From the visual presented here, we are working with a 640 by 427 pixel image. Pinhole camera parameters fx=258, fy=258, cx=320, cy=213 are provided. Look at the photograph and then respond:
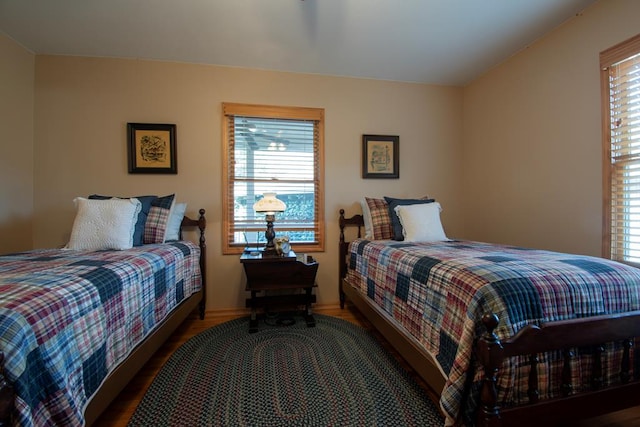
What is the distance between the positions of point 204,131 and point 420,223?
2.24 meters

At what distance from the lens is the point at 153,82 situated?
2.49 metres

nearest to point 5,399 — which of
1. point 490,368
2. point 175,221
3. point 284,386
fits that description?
point 284,386

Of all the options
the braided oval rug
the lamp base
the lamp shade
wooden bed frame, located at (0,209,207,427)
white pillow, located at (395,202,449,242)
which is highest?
the lamp shade

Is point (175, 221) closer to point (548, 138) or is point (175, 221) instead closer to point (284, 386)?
point (284, 386)

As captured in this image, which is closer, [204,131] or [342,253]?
[204,131]

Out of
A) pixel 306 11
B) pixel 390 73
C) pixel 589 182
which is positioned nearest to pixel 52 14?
pixel 306 11

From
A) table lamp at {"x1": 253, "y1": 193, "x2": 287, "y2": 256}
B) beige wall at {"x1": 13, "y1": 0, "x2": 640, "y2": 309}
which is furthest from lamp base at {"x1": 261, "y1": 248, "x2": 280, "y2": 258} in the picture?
beige wall at {"x1": 13, "y1": 0, "x2": 640, "y2": 309}

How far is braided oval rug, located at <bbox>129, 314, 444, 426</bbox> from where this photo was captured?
1235mm

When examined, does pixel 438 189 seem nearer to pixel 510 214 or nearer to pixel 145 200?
pixel 510 214

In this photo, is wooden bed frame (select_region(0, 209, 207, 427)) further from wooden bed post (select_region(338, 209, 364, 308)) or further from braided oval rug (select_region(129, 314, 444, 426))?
wooden bed post (select_region(338, 209, 364, 308))

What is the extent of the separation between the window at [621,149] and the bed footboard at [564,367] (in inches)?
40.9

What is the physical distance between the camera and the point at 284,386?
4.74 feet

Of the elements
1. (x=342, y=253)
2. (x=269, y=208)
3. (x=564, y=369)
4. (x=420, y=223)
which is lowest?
(x=564, y=369)

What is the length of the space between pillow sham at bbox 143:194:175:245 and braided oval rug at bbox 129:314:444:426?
0.87m
